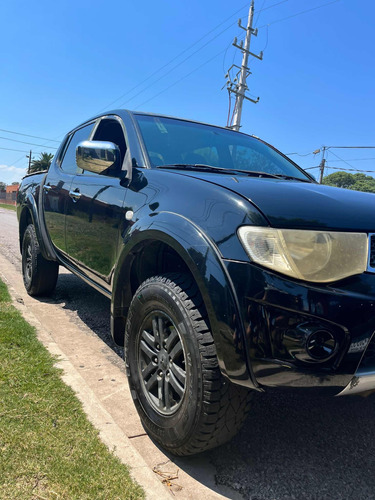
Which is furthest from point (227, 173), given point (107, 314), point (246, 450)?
point (107, 314)

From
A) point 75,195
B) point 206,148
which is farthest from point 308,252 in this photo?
point 75,195

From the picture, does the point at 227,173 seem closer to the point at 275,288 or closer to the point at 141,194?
the point at 141,194

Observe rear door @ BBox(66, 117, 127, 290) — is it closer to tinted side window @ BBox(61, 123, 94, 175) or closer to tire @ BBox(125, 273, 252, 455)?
tinted side window @ BBox(61, 123, 94, 175)

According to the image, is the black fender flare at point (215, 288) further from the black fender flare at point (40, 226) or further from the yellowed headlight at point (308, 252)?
the black fender flare at point (40, 226)

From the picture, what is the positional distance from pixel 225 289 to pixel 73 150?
304 centimetres

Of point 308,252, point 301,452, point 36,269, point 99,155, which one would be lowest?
point 301,452

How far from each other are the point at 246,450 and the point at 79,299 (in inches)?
128

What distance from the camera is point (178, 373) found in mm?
1869

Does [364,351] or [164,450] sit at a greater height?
[364,351]

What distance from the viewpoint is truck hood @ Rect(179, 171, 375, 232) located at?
63.7 inches

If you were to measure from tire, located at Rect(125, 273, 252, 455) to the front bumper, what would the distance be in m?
0.24

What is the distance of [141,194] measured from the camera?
2.30 meters

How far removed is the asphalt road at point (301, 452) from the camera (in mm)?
1817

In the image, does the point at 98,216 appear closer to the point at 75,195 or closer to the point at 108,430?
the point at 75,195
